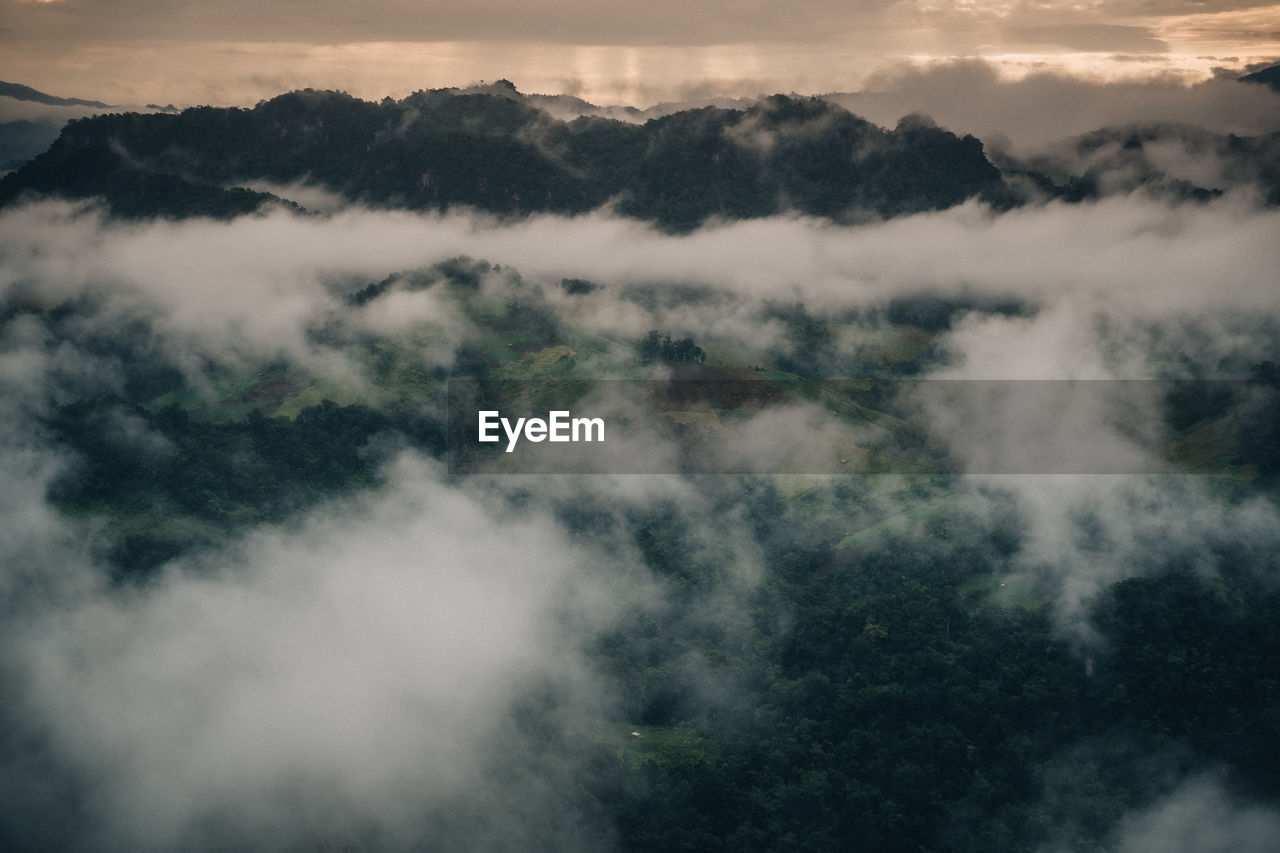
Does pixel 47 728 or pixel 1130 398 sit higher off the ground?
pixel 1130 398

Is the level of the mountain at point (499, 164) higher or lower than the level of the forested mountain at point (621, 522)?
higher

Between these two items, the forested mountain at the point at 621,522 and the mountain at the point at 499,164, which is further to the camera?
the mountain at the point at 499,164

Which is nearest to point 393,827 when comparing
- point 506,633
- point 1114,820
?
point 506,633

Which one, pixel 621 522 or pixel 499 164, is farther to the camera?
pixel 499 164

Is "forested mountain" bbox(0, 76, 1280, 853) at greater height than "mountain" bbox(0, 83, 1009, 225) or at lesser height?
lesser

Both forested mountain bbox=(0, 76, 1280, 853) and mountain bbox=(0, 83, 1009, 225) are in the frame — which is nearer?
forested mountain bbox=(0, 76, 1280, 853)

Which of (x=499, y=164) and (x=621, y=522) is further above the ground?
(x=499, y=164)

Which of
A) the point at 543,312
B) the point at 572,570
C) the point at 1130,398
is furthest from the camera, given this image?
the point at 543,312

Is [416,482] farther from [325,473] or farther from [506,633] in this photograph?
[506,633]
